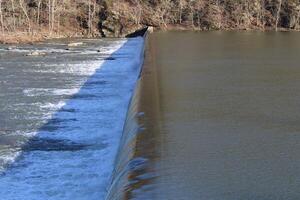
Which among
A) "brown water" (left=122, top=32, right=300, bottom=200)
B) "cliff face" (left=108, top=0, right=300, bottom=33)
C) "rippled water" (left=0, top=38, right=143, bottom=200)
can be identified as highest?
"cliff face" (left=108, top=0, right=300, bottom=33)

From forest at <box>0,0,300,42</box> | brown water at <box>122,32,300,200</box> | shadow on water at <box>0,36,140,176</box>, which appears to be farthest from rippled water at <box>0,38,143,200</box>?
forest at <box>0,0,300,42</box>

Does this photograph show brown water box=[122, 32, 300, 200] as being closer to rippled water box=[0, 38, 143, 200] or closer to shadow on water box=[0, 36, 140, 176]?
rippled water box=[0, 38, 143, 200]

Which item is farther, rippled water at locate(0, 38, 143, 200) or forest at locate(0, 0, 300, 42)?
forest at locate(0, 0, 300, 42)

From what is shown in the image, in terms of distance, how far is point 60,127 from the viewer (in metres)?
11.7

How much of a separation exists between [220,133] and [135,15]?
38.4 metres

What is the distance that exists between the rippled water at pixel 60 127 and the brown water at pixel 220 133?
3.51ft

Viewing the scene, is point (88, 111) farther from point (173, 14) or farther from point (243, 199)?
point (173, 14)

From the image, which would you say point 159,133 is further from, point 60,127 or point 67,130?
point 60,127

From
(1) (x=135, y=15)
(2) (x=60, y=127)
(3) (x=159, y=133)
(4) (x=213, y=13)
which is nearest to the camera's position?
(3) (x=159, y=133)

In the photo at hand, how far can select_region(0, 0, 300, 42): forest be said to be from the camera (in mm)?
43531

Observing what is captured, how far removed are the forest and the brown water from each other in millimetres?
28292

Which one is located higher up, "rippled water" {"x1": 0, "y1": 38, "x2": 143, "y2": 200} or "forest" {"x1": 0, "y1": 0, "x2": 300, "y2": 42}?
"forest" {"x1": 0, "y1": 0, "x2": 300, "y2": 42}

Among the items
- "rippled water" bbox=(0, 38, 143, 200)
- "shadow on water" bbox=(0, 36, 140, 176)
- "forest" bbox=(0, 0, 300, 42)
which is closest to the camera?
"rippled water" bbox=(0, 38, 143, 200)

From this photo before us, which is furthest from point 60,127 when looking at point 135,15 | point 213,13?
point 213,13
